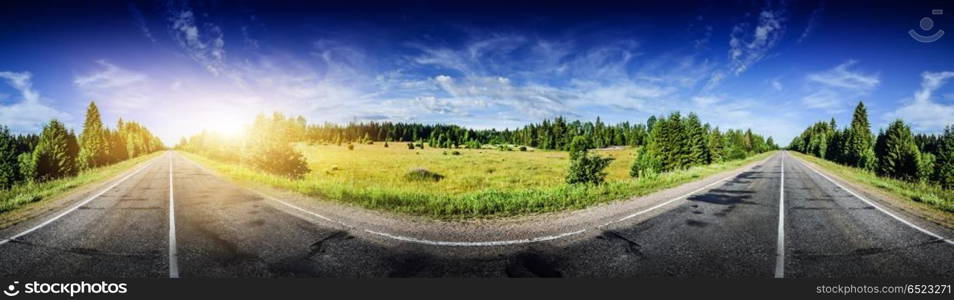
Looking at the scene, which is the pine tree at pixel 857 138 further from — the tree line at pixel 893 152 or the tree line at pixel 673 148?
the tree line at pixel 673 148

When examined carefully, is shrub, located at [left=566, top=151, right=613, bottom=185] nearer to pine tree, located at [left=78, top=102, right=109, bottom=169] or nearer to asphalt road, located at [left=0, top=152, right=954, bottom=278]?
asphalt road, located at [left=0, top=152, right=954, bottom=278]

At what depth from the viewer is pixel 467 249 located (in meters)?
6.27

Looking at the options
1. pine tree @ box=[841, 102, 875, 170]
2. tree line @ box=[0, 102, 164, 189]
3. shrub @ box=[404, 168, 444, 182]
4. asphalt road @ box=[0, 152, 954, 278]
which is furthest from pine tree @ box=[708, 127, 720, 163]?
tree line @ box=[0, 102, 164, 189]

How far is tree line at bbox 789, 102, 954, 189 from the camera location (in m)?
26.4

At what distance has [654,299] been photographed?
481 centimetres

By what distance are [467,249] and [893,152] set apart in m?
56.2

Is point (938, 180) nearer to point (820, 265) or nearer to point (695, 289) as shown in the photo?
point (820, 265)

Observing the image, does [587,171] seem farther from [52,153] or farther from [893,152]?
[52,153]

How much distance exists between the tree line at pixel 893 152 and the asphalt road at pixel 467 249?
3186 cm

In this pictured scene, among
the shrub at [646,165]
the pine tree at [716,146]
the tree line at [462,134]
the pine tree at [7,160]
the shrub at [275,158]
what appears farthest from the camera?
the tree line at [462,134]

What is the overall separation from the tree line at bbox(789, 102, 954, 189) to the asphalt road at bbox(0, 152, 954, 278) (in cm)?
3186

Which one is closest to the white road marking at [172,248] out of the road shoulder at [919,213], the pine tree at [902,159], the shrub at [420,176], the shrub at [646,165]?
the shrub at [420,176]

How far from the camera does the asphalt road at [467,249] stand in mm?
5387

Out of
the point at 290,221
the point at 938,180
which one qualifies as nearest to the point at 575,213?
the point at 290,221
